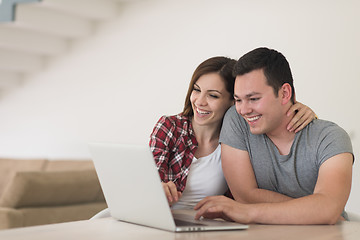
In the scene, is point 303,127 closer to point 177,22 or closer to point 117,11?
point 177,22

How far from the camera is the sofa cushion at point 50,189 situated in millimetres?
3164

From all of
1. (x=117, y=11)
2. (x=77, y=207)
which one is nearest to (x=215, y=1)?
(x=117, y=11)

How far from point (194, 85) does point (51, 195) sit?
1516mm

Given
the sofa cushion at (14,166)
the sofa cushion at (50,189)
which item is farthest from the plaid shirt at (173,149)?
the sofa cushion at (14,166)

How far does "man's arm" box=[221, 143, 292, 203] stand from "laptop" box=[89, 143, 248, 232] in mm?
365

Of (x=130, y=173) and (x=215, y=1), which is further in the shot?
(x=215, y=1)

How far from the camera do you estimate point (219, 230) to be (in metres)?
1.41

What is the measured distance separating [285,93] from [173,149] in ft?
1.62

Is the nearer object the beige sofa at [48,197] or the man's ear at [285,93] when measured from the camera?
the man's ear at [285,93]

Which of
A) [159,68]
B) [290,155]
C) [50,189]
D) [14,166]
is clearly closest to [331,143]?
[290,155]

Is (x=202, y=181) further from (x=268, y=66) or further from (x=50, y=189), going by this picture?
(x=50, y=189)

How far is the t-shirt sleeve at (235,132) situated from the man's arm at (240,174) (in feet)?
0.06

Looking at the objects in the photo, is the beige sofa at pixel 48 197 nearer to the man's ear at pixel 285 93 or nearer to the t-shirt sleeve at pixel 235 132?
the t-shirt sleeve at pixel 235 132

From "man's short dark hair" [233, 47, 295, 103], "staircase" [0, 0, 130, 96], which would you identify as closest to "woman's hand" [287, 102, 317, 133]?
"man's short dark hair" [233, 47, 295, 103]
